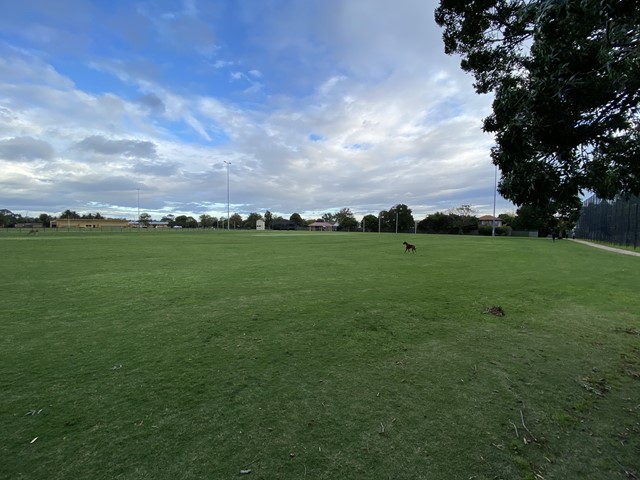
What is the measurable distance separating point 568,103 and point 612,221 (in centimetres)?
4725

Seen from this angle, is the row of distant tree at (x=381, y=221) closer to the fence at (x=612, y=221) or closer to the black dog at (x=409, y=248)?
the fence at (x=612, y=221)

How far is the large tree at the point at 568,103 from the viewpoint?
139 inches

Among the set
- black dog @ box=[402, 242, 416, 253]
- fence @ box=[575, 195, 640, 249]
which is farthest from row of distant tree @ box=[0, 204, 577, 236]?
black dog @ box=[402, 242, 416, 253]

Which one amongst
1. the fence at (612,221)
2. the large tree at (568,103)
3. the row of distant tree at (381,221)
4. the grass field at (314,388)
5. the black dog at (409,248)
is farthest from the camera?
the row of distant tree at (381,221)

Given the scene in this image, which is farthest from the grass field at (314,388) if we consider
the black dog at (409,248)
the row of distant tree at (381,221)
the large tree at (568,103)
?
the row of distant tree at (381,221)

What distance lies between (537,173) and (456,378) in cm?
280

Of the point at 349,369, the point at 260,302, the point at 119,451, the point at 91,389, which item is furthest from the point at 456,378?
the point at 260,302

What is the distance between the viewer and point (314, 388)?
373cm

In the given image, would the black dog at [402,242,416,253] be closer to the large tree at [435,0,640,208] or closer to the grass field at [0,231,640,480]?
the grass field at [0,231,640,480]

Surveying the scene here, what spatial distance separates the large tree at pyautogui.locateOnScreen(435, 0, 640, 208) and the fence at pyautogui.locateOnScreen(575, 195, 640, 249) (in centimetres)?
2442

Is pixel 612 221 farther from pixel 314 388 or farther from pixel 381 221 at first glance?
pixel 381 221

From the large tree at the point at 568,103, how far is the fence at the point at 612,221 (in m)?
24.4

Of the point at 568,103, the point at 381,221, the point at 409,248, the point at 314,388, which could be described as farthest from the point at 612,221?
the point at 381,221

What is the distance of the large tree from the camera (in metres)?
3.54
